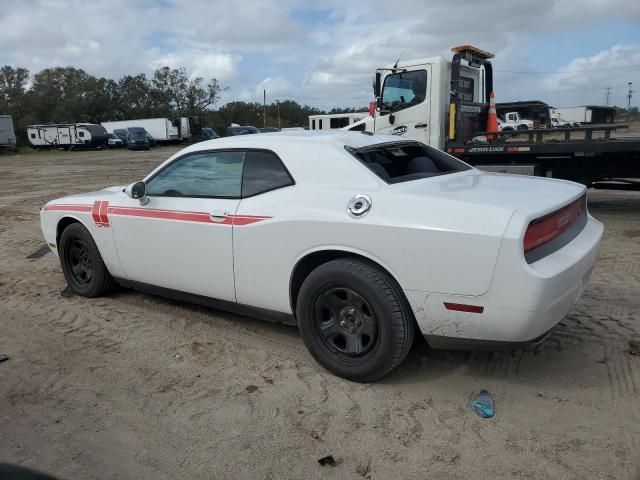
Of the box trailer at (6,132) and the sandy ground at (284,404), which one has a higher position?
the box trailer at (6,132)

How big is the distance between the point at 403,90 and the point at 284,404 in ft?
24.9

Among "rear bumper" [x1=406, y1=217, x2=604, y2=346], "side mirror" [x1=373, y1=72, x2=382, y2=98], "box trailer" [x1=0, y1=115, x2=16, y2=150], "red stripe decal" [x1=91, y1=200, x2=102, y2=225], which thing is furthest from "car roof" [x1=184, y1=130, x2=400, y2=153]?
"box trailer" [x1=0, y1=115, x2=16, y2=150]

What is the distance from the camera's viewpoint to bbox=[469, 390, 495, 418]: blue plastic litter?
3.04m

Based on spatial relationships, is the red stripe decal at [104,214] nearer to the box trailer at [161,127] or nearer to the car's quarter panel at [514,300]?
the car's quarter panel at [514,300]

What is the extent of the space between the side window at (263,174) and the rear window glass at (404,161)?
49 centimetres

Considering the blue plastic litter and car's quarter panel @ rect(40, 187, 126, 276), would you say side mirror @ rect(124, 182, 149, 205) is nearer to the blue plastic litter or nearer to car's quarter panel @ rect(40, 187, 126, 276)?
car's quarter panel @ rect(40, 187, 126, 276)

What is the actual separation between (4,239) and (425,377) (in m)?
7.46

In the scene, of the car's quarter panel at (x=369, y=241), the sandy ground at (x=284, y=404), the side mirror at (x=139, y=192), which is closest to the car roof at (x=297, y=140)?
the car's quarter panel at (x=369, y=241)

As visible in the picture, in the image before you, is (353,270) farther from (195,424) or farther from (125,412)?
(125,412)

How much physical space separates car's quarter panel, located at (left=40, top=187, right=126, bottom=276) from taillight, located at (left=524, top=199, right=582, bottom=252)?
333 cm

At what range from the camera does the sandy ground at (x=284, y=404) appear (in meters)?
2.67

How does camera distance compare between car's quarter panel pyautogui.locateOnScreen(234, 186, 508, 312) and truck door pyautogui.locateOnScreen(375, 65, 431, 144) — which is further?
truck door pyautogui.locateOnScreen(375, 65, 431, 144)

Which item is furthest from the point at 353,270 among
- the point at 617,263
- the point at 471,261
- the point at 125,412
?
the point at 617,263

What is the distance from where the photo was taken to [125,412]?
3176 millimetres
